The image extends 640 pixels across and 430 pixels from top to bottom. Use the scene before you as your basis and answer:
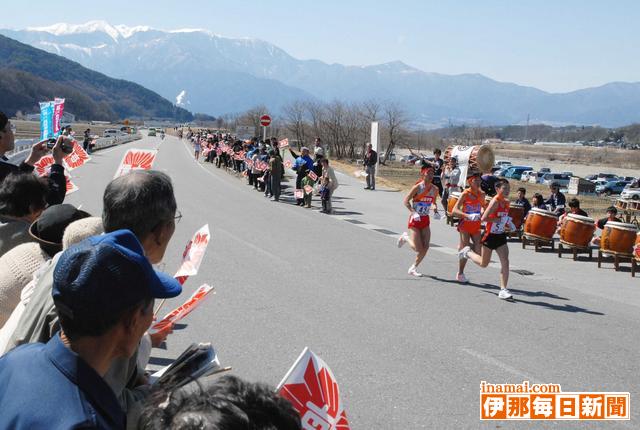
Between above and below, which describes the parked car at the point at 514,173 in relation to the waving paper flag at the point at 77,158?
below

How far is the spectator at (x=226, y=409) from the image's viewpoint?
1609mm

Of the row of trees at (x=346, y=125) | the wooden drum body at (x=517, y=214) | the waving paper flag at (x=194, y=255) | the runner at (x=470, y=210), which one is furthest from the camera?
the row of trees at (x=346, y=125)

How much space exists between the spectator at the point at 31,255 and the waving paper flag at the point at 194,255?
2.61ft

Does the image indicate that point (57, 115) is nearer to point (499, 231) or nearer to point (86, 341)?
point (499, 231)

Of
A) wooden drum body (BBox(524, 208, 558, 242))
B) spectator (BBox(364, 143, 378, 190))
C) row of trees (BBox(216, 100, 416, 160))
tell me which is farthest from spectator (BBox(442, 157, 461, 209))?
row of trees (BBox(216, 100, 416, 160))

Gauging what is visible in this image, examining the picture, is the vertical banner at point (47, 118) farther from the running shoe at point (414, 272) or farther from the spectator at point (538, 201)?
the spectator at point (538, 201)

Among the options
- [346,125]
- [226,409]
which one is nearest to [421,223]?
[226,409]

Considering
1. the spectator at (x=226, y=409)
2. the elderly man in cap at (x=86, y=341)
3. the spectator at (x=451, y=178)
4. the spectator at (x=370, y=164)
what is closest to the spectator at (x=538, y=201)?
the spectator at (x=451, y=178)

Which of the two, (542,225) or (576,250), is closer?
(576,250)

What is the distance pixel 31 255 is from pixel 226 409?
2663 mm

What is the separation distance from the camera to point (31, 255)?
388 cm

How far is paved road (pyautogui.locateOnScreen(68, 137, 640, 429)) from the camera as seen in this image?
599 centimetres

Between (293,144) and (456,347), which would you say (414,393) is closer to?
(456,347)

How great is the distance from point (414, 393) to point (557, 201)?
1351cm
